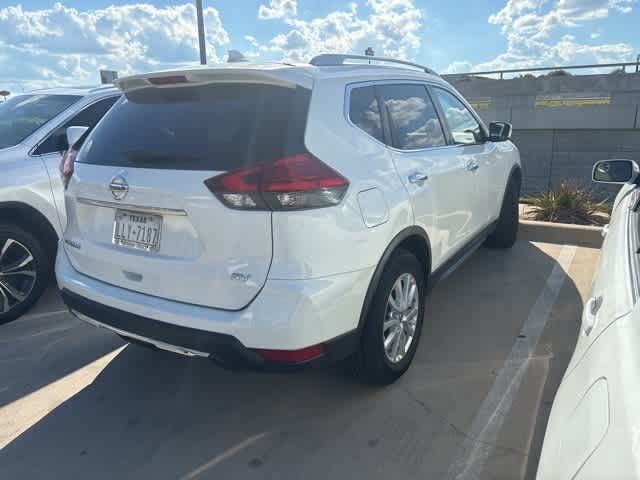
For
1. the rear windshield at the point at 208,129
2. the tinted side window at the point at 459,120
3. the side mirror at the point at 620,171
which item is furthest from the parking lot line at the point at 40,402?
the side mirror at the point at 620,171

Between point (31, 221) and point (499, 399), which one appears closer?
point (499, 399)

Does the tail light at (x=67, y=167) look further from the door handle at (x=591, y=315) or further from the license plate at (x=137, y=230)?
the door handle at (x=591, y=315)

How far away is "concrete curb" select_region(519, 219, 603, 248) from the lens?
234 inches

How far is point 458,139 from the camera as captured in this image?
390 centimetres

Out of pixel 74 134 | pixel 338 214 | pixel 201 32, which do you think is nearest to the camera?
pixel 338 214

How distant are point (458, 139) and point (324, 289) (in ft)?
7.15

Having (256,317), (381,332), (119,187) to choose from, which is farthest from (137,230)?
(381,332)

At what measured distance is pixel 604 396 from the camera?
4.10ft

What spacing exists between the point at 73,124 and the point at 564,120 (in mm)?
15362

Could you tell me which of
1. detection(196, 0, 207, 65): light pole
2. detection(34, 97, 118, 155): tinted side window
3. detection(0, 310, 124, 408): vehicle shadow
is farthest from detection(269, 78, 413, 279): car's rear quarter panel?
detection(196, 0, 207, 65): light pole

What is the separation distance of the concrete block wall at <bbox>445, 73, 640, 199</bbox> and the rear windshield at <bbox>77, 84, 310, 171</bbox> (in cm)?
921

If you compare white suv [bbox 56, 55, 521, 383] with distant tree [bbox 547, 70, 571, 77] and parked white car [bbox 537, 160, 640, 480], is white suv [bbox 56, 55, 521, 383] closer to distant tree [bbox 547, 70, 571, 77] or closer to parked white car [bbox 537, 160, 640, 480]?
parked white car [bbox 537, 160, 640, 480]

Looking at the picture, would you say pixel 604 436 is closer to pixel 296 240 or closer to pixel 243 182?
pixel 296 240

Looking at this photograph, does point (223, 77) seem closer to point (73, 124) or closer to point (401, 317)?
point (401, 317)
